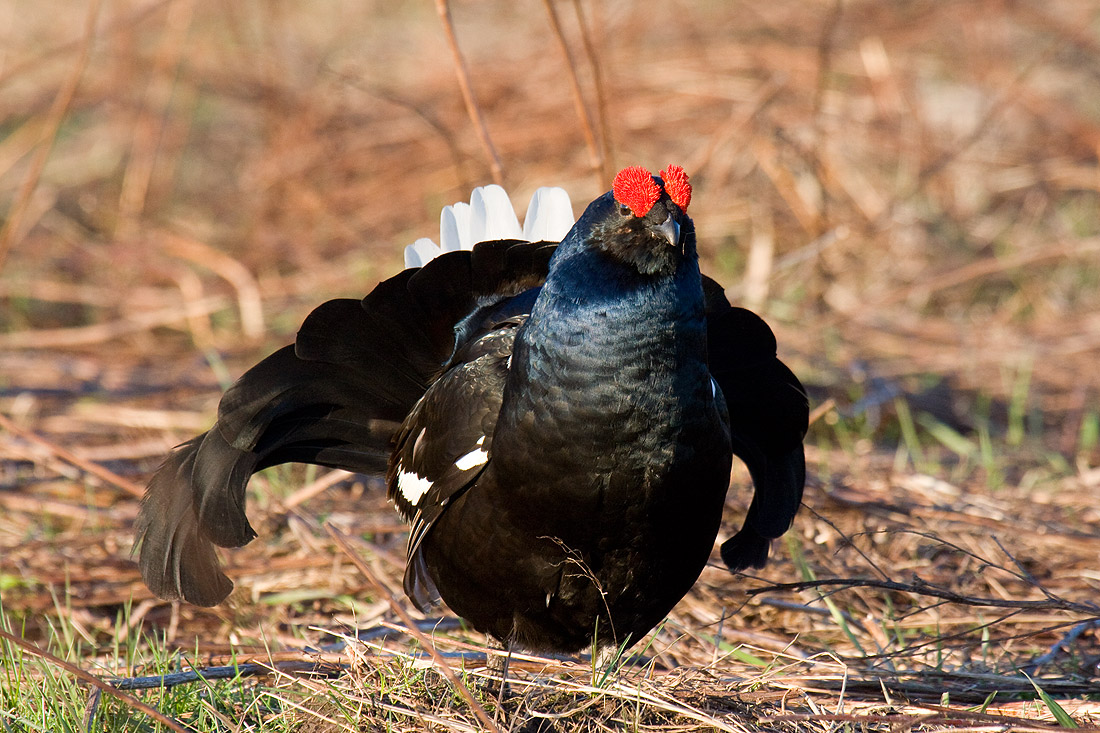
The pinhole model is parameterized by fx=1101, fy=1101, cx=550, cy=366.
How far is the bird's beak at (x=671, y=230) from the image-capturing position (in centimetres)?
222

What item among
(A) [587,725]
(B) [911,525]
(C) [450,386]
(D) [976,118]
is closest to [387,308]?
(C) [450,386]

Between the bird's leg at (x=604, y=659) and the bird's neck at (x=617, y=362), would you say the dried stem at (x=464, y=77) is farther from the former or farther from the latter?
the bird's leg at (x=604, y=659)

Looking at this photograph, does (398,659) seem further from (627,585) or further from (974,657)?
(974,657)

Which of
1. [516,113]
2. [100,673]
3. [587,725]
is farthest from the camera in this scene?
[516,113]

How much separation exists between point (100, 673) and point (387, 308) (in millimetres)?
1113

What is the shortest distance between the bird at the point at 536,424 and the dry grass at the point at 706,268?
0.19 m

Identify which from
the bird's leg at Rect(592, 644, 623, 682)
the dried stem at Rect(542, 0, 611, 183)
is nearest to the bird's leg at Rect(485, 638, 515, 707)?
the bird's leg at Rect(592, 644, 623, 682)

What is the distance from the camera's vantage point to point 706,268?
21.2 ft

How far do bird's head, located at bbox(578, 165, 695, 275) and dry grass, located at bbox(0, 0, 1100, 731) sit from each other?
76 cm

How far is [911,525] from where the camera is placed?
3494mm

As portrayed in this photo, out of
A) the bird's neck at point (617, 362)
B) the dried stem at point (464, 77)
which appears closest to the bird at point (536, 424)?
the bird's neck at point (617, 362)

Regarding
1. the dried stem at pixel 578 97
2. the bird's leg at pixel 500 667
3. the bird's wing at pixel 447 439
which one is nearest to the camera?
the bird's leg at pixel 500 667

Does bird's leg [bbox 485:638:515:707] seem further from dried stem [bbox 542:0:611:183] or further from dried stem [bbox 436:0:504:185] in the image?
dried stem [bbox 542:0:611:183]

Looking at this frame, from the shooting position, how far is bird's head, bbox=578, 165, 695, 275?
2.27m
